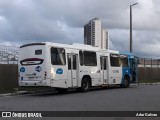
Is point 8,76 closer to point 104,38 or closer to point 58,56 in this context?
point 58,56

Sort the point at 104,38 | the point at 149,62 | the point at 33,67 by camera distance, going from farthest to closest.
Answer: the point at 149,62 < the point at 104,38 < the point at 33,67

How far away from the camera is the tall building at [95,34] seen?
3567cm

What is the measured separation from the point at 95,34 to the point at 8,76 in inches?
519

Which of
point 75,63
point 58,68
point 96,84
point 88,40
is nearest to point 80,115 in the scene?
point 58,68

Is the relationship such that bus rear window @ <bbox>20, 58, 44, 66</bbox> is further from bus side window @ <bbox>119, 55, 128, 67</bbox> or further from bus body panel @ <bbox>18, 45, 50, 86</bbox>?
bus side window @ <bbox>119, 55, 128, 67</bbox>

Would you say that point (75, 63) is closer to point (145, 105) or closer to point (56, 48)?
point (56, 48)

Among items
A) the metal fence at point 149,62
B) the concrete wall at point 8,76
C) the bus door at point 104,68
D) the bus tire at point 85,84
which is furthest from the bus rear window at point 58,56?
the metal fence at point 149,62

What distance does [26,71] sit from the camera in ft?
70.7

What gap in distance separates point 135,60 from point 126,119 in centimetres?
1994

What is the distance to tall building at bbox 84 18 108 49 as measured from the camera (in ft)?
117

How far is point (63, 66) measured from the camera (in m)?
21.9

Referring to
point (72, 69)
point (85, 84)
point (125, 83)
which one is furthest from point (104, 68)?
point (72, 69)

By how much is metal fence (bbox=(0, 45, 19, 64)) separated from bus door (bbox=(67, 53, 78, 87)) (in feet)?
12.2

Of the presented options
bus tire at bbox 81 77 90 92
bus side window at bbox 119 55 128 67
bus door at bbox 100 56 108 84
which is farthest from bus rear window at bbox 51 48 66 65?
bus side window at bbox 119 55 128 67
